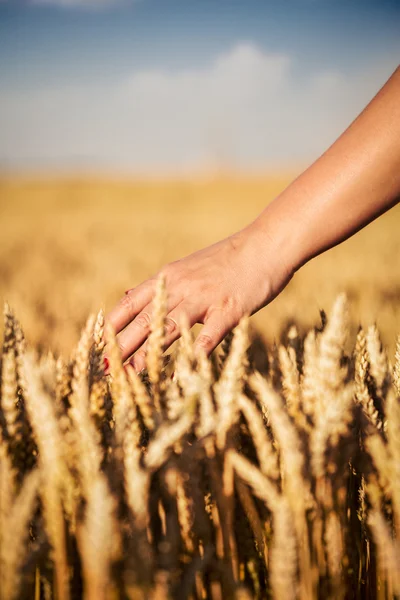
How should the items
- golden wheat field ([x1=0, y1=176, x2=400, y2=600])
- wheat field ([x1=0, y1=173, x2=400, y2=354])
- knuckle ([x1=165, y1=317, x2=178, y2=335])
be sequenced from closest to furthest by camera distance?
golden wheat field ([x1=0, y1=176, x2=400, y2=600]), knuckle ([x1=165, y1=317, x2=178, y2=335]), wheat field ([x1=0, y1=173, x2=400, y2=354])

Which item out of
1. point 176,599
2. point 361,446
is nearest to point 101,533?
point 176,599

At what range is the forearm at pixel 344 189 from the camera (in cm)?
98

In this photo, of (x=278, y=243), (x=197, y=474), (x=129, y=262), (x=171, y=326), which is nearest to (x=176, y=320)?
(x=171, y=326)

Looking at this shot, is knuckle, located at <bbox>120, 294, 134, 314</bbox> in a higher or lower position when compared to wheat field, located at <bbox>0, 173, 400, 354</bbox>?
lower

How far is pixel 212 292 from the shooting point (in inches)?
42.2

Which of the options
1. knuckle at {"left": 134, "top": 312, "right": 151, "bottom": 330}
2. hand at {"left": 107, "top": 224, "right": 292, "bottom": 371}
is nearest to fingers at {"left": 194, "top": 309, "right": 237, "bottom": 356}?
hand at {"left": 107, "top": 224, "right": 292, "bottom": 371}

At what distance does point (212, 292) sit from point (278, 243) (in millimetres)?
181

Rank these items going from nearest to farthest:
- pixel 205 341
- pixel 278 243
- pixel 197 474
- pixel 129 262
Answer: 1. pixel 197 474
2. pixel 205 341
3. pixel 278 243
4. pixel 129 262

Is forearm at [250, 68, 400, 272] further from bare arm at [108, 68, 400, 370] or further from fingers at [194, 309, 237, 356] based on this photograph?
fingers at [194, 309, 237, 356]

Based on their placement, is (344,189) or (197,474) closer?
(197,474)

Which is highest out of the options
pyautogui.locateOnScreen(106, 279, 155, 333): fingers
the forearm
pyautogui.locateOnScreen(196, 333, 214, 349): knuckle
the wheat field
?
the wheat field

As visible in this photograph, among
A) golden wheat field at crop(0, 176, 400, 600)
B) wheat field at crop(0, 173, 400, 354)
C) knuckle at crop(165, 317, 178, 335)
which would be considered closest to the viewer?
golden wheat field at crop(0, 176, 400, 600)

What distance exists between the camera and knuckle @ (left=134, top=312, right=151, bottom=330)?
1053 millimetres

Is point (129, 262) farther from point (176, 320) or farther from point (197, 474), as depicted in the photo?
point (197, 474)
